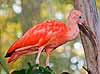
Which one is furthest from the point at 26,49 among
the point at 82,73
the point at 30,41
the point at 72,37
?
the point at 82,73

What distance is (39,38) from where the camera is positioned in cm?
111

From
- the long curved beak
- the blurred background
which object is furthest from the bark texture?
the blurred background

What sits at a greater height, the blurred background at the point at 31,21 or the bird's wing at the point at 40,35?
the bird's wing at the point at 40,35

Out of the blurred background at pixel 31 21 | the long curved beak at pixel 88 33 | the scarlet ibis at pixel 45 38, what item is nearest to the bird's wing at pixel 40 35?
the scarlet ibis at pixel 45 38

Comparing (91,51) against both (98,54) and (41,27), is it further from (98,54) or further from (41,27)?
(41,27)

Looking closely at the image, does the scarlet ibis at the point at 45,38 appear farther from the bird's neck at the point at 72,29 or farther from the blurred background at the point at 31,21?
the blurred background at the point at 31,21

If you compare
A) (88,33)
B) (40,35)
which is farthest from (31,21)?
(40,35)

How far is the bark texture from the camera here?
122 centimetres

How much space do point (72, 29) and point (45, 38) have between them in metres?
0.10

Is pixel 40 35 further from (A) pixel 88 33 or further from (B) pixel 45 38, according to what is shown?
(A) pixel 88 33

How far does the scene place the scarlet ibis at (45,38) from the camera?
3.56 feet

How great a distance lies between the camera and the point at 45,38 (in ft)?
3.60

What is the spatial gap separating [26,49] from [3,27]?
9.35 feet

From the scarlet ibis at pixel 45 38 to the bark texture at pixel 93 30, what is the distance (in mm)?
114
